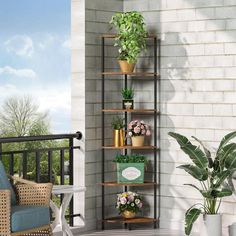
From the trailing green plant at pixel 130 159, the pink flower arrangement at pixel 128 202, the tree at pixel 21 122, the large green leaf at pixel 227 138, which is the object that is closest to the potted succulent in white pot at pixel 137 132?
the trailing green plant at pixel 130 159

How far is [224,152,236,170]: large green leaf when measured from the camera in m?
7.62

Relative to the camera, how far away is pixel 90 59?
8.39 m

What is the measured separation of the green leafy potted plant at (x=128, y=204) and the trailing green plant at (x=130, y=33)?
1368 mm

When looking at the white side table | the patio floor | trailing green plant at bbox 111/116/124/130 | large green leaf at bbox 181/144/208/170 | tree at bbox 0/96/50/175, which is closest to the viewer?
the white side table

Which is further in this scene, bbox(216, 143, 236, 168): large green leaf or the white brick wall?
the white brick wall

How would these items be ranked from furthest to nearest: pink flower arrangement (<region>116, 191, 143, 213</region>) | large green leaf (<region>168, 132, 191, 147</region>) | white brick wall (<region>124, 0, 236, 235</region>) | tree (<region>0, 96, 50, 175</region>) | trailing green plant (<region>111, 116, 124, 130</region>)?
tree (<region>0, 96, 50, 175</region>) → trailing green plant (<region>111, 116, 124, 130</region>) → pink flower arrangement (<region>116, 191, 143, 213</region>) → white brick wall (<region>124, 0, 236, 235</region>) → large green leaf (<region>168, 132, 191, 147</region>)

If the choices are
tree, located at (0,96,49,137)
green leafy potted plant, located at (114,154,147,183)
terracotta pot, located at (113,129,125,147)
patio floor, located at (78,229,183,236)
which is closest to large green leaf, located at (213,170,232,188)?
patio floor, located at (78,229,183,236)

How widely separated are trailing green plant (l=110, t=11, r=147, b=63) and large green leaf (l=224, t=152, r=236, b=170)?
4.78 ft

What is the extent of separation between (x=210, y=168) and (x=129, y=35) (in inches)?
61.7

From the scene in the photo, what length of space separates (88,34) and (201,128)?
1489 millimetres

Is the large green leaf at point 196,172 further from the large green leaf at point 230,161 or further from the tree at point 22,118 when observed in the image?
the tree at point 22,118

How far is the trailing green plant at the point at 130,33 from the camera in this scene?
27.0ft

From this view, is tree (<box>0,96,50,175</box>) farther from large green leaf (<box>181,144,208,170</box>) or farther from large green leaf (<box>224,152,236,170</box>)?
large green leaf (<box>224,152,236,170</box>)

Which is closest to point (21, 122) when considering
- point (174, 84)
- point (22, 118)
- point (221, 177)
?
point (22, 118)
